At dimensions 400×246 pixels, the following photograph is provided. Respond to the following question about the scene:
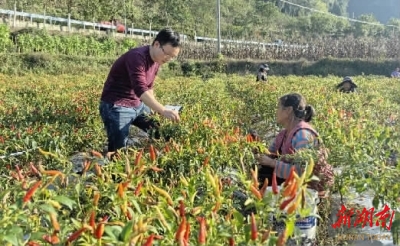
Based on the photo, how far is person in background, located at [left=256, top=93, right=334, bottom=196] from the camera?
228cm

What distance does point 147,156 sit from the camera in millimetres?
2324

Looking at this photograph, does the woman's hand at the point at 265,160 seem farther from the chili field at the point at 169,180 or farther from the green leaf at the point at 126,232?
the green leaf at the point at 126,232

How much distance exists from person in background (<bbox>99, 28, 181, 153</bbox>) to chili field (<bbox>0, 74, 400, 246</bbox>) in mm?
276

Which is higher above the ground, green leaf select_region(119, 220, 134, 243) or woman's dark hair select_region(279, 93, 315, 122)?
woman's dark hair select_region(279, 93, 315, 122)

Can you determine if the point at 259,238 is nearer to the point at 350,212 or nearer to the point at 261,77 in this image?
the point at 350,212

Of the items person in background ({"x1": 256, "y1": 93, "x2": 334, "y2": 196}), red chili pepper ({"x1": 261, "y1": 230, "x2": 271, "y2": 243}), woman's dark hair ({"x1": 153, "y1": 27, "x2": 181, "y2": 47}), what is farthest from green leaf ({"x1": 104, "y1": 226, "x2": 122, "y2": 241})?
woman's dark hair ({"x1": 153, "y1": 27, "x2": 181, "y2": 47})

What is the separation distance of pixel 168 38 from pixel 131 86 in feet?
1.75

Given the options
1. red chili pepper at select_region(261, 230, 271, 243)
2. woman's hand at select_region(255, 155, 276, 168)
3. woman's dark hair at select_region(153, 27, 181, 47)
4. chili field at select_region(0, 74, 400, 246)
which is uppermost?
woman's dark hair at select_region(153, 27, 181, 47)

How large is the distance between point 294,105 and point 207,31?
149ft

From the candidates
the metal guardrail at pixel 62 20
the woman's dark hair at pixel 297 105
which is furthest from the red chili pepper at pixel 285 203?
the metal guardrail at pixel 62 20

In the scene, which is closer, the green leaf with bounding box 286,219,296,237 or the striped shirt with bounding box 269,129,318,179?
the green leaf with bounding box 286,219,296,237

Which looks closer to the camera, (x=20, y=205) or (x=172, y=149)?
(x=20, y=205)

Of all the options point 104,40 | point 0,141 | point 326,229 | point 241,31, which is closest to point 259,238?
point 326,229

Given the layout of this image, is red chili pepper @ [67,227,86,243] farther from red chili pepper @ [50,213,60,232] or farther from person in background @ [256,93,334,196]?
person in background @ [256,93,334,196]
